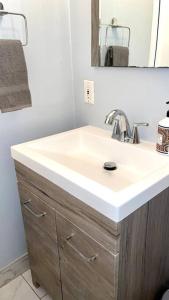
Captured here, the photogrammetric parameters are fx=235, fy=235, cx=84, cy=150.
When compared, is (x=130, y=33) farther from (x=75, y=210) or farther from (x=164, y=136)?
(x=75, y=210)

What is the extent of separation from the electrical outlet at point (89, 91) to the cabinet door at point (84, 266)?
71cm

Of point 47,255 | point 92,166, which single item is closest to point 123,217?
point 92,166

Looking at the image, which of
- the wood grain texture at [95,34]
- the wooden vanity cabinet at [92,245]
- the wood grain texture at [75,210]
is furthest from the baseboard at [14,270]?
the wood grain texture at [95,34]

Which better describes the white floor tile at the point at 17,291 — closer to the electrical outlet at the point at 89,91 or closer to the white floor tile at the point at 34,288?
the white floor tile at the point at 34,288

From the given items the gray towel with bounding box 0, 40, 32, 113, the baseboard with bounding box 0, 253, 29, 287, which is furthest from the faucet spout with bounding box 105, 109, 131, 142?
the baseboard with bounding box 0, 253, 29, 287

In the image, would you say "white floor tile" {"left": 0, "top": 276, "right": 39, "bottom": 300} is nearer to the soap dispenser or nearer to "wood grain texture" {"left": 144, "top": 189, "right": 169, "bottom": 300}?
"wood grain texture" {"left": 144, "top": 189, "right": 169, "bottom": 300}

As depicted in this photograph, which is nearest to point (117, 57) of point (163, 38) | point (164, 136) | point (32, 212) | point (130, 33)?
point (130, 33)

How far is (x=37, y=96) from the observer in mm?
1310

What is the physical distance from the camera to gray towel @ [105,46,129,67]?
1102 mm

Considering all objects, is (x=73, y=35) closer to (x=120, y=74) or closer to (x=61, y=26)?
(x=61, y=26)

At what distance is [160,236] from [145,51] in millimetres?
782

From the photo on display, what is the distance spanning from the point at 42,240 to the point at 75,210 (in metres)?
0.41

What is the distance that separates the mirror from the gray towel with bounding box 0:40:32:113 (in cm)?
39

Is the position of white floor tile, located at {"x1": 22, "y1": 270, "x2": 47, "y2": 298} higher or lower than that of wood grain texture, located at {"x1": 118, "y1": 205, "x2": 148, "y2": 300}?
lower
